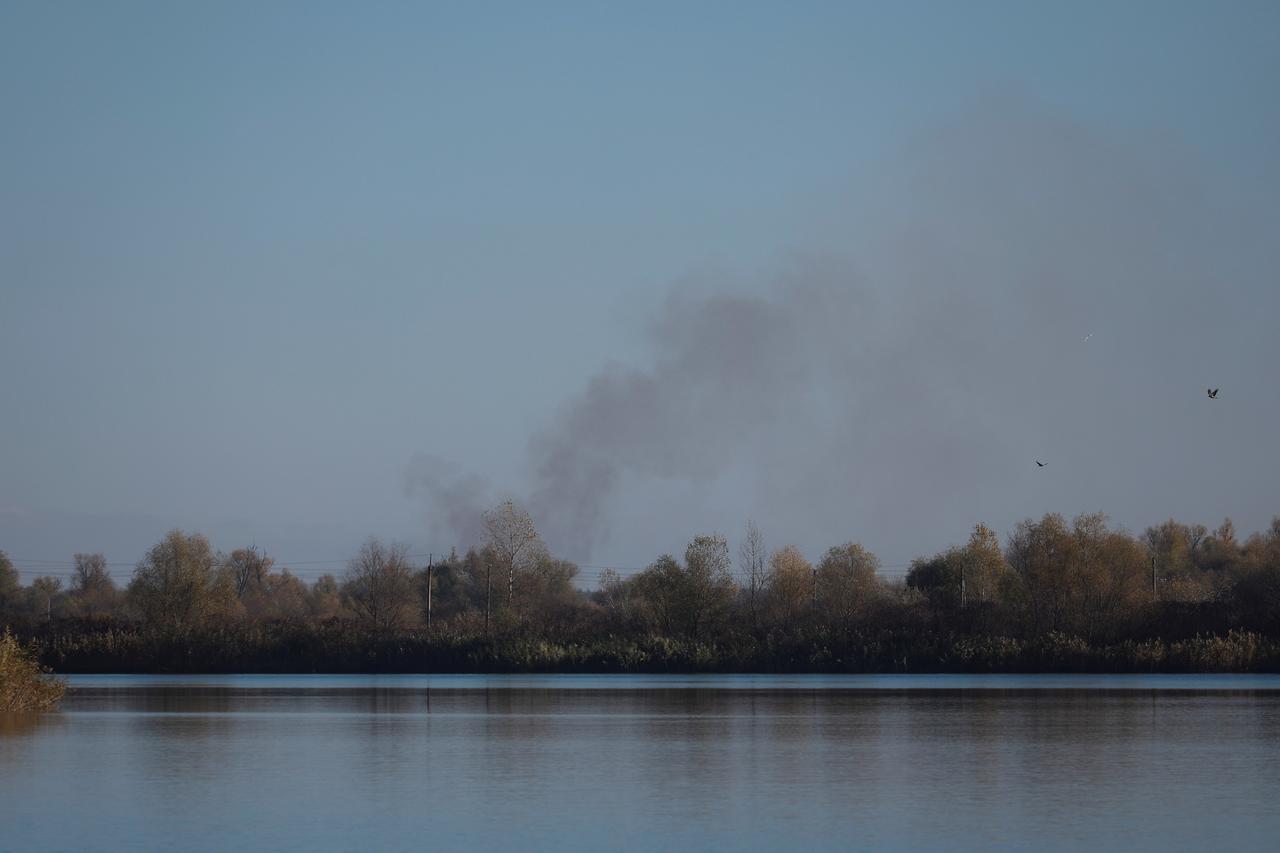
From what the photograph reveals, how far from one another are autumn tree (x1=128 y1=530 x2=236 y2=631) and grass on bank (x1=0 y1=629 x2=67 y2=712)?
27445 mm

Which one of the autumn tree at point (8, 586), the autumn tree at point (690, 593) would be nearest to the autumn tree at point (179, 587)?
the autumn tree at point (690, 593)

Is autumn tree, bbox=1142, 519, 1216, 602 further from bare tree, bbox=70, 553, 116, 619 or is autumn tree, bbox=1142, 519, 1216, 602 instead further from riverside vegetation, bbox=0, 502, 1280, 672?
bare tree, bbox=70, 553, 116, 619

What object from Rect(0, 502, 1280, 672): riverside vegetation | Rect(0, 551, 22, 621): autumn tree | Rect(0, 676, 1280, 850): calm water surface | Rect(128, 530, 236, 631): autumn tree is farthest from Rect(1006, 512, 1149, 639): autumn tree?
Rect(0, 551, 22, 621): autumn tree

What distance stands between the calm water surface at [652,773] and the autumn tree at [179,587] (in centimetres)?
2744

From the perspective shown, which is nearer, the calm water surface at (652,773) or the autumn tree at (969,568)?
the calm water surface at (652,773)

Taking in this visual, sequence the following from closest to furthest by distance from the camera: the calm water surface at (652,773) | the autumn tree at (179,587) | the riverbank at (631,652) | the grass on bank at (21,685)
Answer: the calm water surface at (652,773) → the grass on bank at (21,685) → the riverbank at (631,652) → the autumn tree at (179,587)

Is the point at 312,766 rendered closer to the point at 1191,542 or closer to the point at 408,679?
the point at 408,679

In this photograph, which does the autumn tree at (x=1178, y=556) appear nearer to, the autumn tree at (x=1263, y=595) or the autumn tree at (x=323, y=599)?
the autumn tree at (x=1263, y=595)

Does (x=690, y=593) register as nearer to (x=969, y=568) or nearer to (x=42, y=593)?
(x=969, y=568)

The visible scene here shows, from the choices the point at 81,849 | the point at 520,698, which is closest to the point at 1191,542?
the point at 520,698

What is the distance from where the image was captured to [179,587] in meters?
59.7

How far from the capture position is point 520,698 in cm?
3334

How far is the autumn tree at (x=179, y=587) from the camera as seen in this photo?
2328 inches

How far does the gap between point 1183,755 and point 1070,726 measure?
14.5 ft
